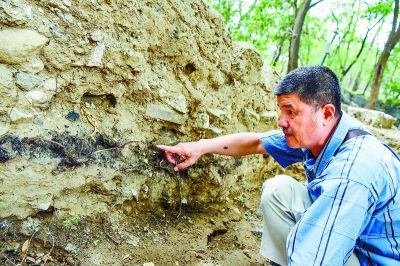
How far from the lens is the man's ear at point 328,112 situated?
1.61 m

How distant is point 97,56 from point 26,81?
429mm

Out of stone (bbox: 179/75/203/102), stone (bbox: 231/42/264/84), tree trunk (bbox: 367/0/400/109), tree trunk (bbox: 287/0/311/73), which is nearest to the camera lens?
stone (bbox: 179/75/203/102)

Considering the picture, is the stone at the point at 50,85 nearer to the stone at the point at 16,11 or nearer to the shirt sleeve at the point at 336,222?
the stone at the point at 16,11

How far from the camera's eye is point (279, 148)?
7.35 ft

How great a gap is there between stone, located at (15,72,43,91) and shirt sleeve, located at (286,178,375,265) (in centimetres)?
161

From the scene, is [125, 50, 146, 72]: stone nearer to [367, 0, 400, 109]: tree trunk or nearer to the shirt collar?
the shirt collar

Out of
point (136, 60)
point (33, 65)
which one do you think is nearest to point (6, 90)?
point (33, 65)

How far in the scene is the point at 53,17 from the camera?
1769mm

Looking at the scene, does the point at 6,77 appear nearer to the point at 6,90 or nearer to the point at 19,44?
the point at 6,90

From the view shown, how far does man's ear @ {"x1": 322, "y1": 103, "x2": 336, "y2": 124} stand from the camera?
A: 1.61m

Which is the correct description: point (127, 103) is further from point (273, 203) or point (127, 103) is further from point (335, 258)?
point (335, 258)

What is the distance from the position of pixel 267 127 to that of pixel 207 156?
908mm

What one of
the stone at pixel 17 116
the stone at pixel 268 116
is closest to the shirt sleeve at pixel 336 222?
the stone at pixel 17 116

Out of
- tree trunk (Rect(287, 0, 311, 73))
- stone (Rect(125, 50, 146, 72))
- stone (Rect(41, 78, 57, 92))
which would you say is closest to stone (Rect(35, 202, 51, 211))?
stone (Rect(41, 78, 57, 92))
